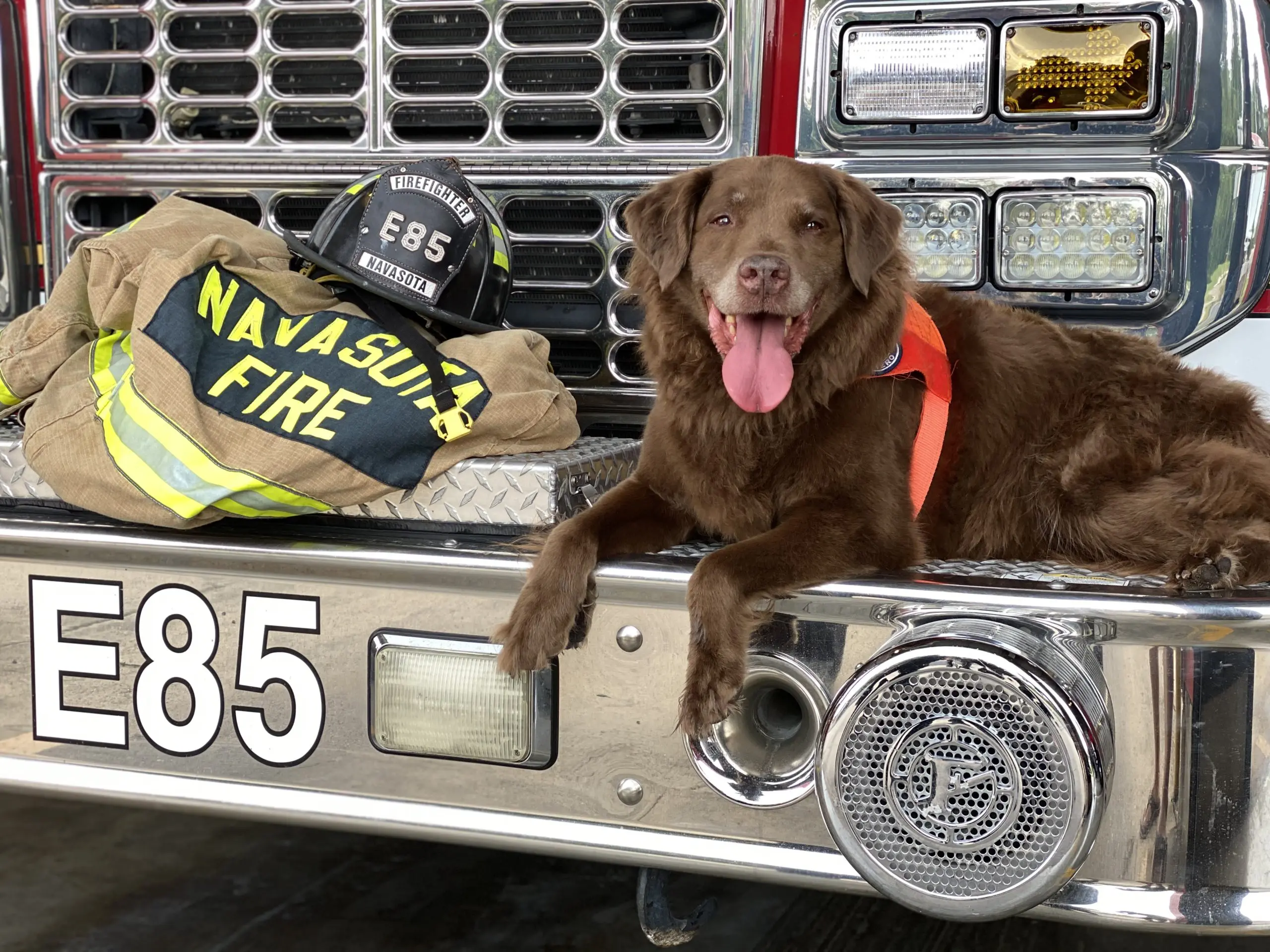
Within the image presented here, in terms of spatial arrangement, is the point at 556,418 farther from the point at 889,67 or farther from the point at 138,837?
the point at 138,837

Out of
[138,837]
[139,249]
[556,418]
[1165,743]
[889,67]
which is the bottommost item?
[138,837]

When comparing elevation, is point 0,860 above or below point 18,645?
below

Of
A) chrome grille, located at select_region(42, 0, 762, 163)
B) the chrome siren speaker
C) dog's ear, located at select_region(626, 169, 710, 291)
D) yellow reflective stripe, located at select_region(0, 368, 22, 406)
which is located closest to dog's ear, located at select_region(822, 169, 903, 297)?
dog's ear, located at select_region(626, 169, 710, 291)

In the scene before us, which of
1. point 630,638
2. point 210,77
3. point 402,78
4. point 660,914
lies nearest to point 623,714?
point 630,638

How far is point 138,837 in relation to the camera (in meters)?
4.06

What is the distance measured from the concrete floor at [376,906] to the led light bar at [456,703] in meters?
0.96

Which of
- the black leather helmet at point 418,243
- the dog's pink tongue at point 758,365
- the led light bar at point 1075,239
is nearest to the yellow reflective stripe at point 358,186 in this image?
the black leather helmet at point 418,243

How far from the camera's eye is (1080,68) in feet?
8.57

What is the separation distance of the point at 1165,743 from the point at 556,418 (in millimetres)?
1257

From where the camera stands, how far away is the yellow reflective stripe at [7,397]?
112 inches

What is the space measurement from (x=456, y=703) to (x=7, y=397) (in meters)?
1.23

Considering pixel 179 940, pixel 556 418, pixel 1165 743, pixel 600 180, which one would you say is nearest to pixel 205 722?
pixel 556 418

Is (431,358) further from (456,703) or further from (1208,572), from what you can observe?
(1208,572)

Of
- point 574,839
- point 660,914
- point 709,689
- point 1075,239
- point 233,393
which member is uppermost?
point 1075,239
